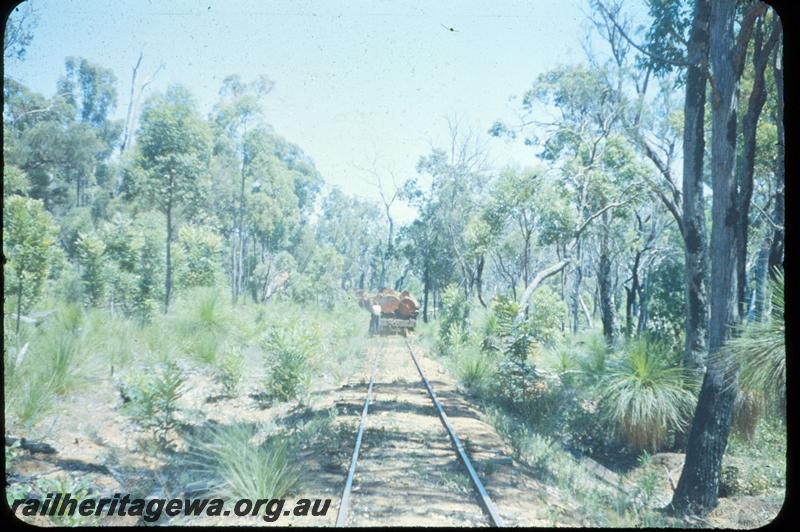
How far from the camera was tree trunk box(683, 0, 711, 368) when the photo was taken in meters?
7.92

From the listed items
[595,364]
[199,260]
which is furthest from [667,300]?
[199,260]

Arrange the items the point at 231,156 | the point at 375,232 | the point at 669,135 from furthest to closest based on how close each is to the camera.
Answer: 1. the point at 375,232
2. the point at 231,156
3. the point at 669,135

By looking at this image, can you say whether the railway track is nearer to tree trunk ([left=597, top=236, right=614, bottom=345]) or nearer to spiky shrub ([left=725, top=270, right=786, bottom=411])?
Result: spiky shrub ([left=725, top=270, right=786, bottom=411])

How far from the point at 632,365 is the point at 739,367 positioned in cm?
254

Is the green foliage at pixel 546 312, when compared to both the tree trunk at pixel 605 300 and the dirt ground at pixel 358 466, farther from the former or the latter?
the dirt ground at pixel 358 466

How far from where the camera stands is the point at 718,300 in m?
5.82

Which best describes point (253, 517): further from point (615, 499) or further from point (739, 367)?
point (739, 367)

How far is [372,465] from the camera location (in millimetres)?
6043

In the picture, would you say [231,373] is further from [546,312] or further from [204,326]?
[546,312]

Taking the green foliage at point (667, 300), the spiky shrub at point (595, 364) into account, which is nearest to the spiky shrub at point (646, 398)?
the spiky shrub at point (595, 364)

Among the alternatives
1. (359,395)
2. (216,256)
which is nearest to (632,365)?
(359,395)

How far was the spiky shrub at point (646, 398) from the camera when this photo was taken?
7207 millimetres

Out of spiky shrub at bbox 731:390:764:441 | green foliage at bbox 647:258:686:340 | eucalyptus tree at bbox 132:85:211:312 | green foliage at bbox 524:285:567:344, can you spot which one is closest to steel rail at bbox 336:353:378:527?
spiky shrub at bbox 731:390:764:441

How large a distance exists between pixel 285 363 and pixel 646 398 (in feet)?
20.7
